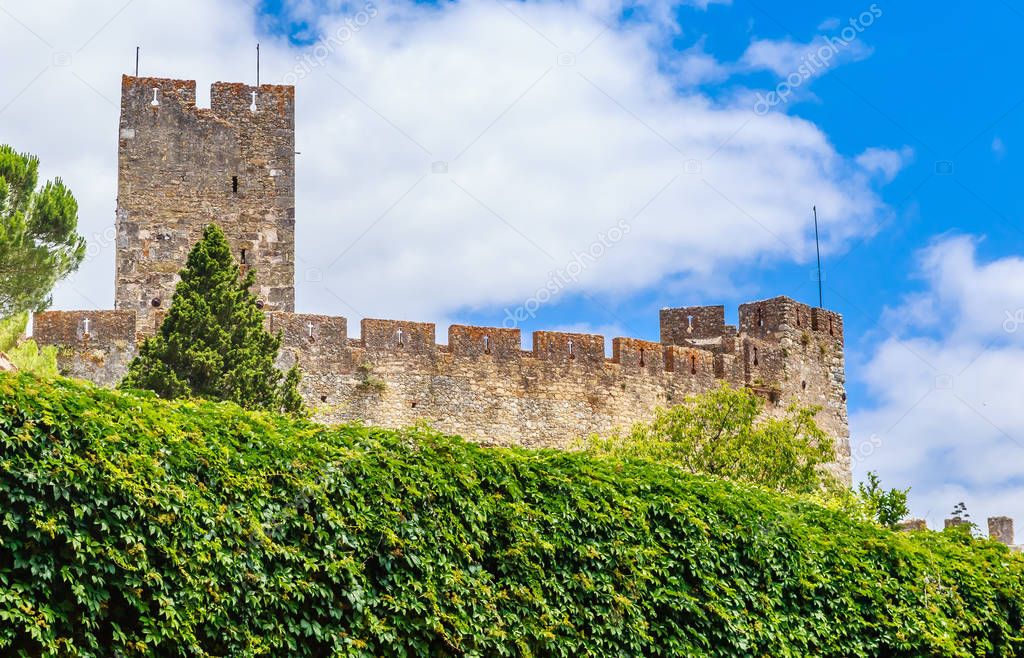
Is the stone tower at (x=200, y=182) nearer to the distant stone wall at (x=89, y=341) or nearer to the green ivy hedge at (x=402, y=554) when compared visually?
the distant stone wall at (x=89, y=341)

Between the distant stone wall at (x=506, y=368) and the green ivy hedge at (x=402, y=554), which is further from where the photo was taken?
the distant stone wall at (x=506, y=368)

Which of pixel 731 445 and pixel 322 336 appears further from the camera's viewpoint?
pixel 322 336

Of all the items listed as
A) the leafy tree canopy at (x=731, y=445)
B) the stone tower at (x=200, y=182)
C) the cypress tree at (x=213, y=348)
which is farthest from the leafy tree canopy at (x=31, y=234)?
the leafy tree canopy at (x=731, y=445)

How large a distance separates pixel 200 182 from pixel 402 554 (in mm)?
22098

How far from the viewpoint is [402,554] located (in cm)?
1240

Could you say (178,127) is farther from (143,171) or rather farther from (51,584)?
(51,584)

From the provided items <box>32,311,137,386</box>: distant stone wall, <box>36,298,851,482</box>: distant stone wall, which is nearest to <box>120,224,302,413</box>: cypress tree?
<box>32,311,137,386</box>: distant stone wall

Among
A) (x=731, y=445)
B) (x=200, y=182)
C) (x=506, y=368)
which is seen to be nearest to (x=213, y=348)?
(x=506, y=368)

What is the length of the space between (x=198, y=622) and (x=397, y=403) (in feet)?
63.9

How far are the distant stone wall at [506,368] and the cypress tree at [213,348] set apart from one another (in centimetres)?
→ 336

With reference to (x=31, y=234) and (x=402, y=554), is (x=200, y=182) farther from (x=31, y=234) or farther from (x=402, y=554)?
(x=402, y=554)

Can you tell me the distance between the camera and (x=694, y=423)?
93.4 ft

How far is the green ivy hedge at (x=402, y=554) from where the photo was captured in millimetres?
10375

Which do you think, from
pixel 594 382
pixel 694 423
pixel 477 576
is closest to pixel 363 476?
pixel 477 576
